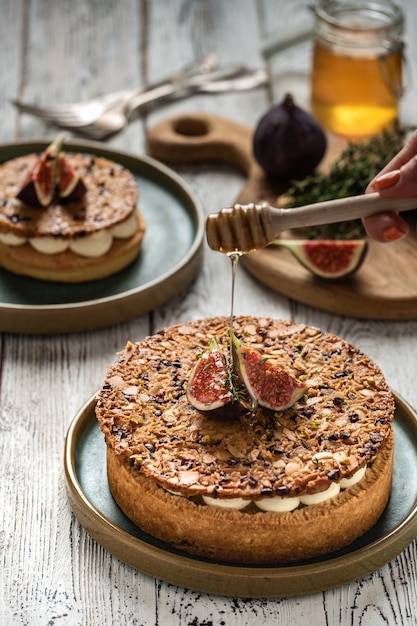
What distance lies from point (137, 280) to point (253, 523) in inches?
76.5

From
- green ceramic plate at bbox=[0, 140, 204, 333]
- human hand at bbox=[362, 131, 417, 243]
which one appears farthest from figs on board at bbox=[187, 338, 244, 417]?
green ceramic plate at bbox=[0, 140, 204, 333]

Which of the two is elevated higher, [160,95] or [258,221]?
[258,221]

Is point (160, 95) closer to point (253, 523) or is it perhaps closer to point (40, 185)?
point (40, 185)

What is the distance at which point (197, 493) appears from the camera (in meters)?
3.27

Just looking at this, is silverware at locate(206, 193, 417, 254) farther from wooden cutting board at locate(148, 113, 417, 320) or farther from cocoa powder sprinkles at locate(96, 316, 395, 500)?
wooden cutting board at locate(148, 113, 417, 320)

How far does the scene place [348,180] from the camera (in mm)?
5277

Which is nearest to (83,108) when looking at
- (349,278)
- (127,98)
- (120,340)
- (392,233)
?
(127,98)

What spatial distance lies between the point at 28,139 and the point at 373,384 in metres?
3.13

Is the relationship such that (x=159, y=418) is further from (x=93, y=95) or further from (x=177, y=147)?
(x=93, y=95)

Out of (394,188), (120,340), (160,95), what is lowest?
(120,340)

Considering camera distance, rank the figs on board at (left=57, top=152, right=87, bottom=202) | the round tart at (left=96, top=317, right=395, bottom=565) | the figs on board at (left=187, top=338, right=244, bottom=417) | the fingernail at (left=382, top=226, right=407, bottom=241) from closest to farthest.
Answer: the round tart at (left=96, top=317, right=395, bottom=565) < the figs on board at (left=187, top=338, right=244, bottom=417) < the fingernail at (left=382, top=226, right=407, bottom=241) < the figs on board at (left=57, top=152, right=87, bottom=202)

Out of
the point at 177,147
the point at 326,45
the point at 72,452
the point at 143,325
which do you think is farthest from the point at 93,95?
the point at 72,452

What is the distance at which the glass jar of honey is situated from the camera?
574 cm

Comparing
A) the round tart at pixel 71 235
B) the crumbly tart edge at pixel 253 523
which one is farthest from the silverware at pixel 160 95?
the crumbly tart edge at pixel 253 523
